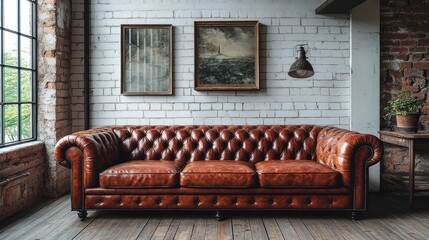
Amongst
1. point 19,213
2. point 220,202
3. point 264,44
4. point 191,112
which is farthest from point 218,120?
point 19,213

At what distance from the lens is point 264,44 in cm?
499

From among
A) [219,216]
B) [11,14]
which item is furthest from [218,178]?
[11,14]

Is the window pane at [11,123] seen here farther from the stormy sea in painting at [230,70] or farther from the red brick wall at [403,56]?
the red brick wall at [403,56]

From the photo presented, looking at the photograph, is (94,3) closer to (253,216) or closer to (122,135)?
→ (122,135)

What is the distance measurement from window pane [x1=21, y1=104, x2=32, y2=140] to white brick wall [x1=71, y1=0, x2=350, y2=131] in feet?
3.02

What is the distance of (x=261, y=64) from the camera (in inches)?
197

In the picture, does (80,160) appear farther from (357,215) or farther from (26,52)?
(357,215)

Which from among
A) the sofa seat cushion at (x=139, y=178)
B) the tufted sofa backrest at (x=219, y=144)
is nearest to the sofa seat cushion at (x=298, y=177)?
the tufted sofa backrest at (x=219, y=144)

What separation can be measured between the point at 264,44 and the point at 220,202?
85.6 inches

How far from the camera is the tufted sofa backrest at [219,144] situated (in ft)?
14.9

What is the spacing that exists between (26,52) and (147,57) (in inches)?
53.4

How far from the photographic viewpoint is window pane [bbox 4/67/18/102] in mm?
3949

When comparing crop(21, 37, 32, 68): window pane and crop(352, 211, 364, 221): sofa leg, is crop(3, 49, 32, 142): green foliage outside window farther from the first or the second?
crop(352, 211, 364, 221): sofa leg

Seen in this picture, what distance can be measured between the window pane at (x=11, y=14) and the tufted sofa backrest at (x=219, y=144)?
1.52 m
